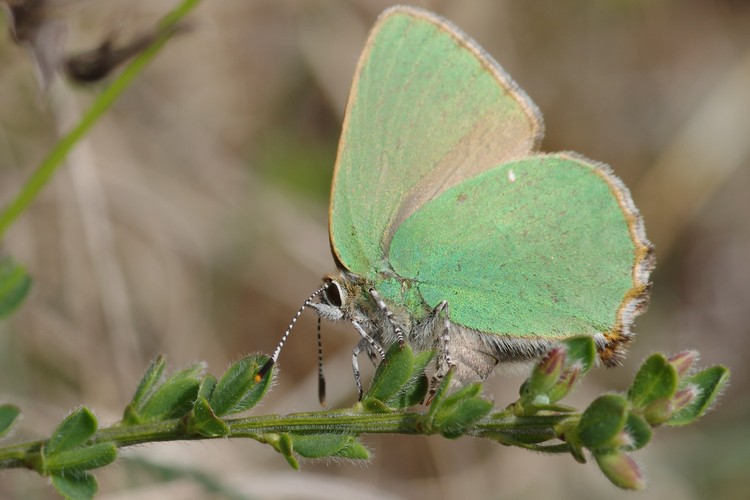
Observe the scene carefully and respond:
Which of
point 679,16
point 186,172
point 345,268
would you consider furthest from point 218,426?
point 679,16

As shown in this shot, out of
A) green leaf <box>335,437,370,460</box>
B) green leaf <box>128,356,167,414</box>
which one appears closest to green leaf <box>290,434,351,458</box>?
green leaf <box>335,437,370,460</box>

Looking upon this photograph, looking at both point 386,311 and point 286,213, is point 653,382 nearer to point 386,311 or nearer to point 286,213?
point 386,311

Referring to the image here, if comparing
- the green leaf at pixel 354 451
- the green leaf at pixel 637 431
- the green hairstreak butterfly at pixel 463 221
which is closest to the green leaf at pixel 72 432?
the green leaf at pixel 354 451

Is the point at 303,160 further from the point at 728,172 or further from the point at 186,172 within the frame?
the point at 728,172

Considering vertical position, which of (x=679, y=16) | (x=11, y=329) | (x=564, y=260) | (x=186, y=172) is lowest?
(x=11, y=329)

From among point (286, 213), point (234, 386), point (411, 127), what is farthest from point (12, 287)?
point (286, 213)

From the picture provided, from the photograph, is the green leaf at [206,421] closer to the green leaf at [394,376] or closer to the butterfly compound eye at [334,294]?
the green leaf at [394,376]
